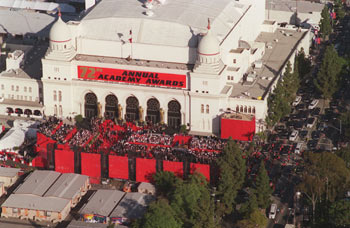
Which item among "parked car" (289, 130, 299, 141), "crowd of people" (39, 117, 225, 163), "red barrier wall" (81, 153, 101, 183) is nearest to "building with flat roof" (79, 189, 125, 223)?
"red barrier wall" (81, 153, 101, 183)

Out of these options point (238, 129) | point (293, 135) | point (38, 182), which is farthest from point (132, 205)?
point (293, 135)

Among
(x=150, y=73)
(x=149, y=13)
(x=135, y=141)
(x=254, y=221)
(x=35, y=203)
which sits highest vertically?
(x=149, y=13)

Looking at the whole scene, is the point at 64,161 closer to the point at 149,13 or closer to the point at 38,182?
Result: the point at 38,182

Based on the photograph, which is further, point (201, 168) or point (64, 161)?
point (64, 161)

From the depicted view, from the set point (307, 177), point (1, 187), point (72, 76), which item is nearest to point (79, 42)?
point (72, 76)

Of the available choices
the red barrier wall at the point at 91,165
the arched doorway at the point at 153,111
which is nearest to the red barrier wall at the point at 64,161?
the red barrier wall at the point at 91,165

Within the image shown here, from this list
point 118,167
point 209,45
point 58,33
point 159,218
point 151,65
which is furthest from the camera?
point 58,33

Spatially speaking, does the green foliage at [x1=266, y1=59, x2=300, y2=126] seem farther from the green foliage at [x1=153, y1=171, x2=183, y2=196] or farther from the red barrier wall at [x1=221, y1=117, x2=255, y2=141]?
the green foliage at [x1=153, y1=171, x2=183, y2=196]
